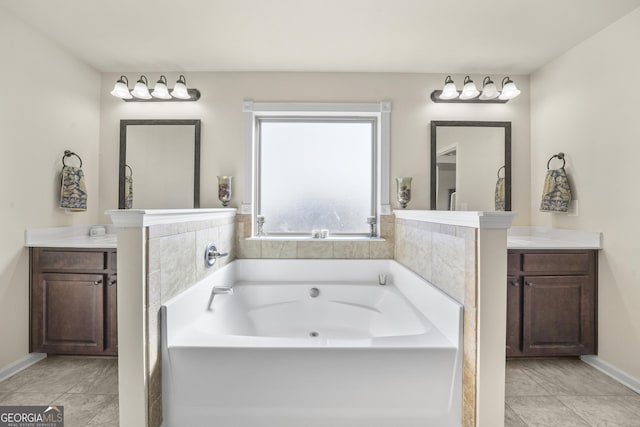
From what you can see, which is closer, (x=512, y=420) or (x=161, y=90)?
(x=512, y=420)

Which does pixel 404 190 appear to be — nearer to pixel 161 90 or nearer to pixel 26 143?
pixel 161 90

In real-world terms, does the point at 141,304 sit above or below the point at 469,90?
below

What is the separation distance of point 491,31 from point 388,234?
1665 millimetres

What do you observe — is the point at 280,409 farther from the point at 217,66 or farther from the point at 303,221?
the point at 217,66

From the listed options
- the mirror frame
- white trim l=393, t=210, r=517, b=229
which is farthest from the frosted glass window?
white trim l=393, t=210, r=517, b=229

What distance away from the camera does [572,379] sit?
204 centimetres

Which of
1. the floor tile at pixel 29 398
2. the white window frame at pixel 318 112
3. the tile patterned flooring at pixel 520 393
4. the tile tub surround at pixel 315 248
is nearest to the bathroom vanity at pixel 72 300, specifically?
the tile patterned flooring at pixel 520 393

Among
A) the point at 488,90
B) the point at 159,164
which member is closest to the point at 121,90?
the point at 159,164

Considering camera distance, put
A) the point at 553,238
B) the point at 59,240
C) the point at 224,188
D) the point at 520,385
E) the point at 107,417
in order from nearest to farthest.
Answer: the point at 107,417, the point at 520,385, the point at 59,240, the point at 553,238, the point at 224,188

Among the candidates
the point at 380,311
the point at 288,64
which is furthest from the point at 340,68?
the point at 380,311

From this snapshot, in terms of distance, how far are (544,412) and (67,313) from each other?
3.00 m

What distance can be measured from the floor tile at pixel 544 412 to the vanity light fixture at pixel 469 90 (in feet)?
7.21

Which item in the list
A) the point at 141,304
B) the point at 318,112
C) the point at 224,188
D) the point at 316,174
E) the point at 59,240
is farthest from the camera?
the point at 316,174

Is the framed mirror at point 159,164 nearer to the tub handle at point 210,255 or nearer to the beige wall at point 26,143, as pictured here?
the beige wall at point 26,143
